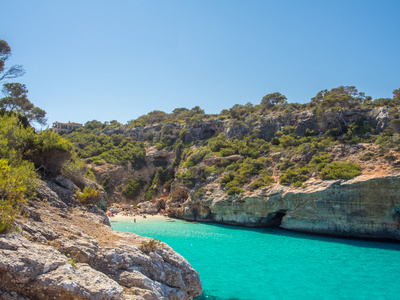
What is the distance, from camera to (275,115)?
144 ft

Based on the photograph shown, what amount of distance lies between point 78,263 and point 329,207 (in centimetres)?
2284

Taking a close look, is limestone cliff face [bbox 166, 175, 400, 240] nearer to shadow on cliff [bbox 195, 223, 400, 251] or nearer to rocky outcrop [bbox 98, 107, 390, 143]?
shadow on cliff [bbox 195, 223, 400, 251]

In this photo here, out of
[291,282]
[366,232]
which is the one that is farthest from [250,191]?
[291,282]

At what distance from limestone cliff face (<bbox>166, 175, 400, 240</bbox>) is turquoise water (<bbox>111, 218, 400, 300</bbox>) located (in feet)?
4.09

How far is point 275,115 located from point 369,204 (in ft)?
84.1

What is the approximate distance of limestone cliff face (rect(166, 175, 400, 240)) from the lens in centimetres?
2047

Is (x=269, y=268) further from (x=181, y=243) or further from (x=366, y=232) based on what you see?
(x=366, y=232)

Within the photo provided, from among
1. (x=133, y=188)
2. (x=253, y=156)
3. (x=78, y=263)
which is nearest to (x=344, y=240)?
(x=253, y=156)

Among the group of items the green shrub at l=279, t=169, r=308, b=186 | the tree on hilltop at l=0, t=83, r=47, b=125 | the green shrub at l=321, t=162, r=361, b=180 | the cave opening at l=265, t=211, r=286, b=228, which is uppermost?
the tree on hilltop at l=0, t=83, r=47, b=125

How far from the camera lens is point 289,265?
48.3 feet

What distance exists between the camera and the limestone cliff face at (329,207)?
2047 centimetres

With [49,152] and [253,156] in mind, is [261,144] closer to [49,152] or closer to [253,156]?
[253,156]

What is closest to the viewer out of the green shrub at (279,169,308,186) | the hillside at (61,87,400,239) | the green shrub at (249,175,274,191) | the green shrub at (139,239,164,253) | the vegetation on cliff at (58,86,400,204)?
the green shrub at (139,239,164,253)

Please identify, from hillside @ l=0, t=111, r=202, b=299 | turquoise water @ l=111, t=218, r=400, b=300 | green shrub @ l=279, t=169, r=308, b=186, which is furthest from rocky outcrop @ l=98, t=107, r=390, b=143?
hillside @ l=0, t=111, r=202, b=299
